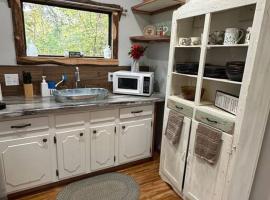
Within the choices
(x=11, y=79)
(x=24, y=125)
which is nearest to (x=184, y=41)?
(x=24, y=125)

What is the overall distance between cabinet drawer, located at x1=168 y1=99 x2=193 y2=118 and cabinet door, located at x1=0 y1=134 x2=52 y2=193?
4.16 feet

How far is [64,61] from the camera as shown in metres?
2.35

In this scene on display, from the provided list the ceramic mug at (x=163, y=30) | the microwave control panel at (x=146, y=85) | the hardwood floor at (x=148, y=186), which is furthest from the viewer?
the ceramic mug at (x=163, y=30)

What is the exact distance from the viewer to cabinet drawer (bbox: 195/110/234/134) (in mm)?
1389

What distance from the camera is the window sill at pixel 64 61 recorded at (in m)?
2.17

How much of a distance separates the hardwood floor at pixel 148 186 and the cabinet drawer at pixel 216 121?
93 cm

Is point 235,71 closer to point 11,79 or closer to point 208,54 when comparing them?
point 208,54

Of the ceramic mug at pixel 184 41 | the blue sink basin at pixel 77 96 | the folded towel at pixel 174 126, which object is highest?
the ceramic mug at pixel 184 41

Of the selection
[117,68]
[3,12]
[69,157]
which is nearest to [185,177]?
[69,157]

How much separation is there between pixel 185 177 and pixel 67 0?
233cm

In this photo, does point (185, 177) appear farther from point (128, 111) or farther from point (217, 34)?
point (217, 34)

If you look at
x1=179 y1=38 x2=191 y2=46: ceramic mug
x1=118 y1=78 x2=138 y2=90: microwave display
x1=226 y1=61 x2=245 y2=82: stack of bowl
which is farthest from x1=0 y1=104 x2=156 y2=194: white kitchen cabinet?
x1=226 y1=61 x2=245 y2=82: stack of bowl

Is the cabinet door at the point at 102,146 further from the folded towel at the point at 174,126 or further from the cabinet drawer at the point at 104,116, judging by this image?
the folded towel at the point at 174,126

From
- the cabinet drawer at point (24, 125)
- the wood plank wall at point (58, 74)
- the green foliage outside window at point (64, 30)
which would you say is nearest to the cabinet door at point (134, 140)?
the wood plank wall at point (58, 74)
